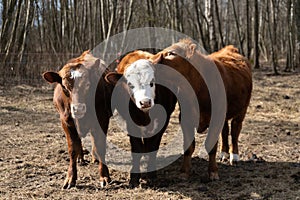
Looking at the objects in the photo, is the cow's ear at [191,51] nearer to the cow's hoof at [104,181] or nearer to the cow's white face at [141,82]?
the cow's white face at [141,82]

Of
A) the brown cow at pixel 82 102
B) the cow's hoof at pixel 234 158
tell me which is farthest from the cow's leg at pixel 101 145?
the cow's hoof at pixel 234 158

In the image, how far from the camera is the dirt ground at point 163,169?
432 cm

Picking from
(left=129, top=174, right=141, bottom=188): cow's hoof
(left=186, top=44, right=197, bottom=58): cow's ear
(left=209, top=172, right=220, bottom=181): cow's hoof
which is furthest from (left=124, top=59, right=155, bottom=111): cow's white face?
(left=209, top=172, right=220, bottom=181): cow's hoof

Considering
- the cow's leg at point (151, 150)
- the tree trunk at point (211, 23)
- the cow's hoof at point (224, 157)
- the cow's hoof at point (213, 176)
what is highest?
the tree trunk at point (211, 23)

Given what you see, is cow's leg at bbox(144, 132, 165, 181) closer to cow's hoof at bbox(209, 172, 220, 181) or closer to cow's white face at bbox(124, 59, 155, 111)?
cow's hoof at bbox(209, 172, 220, 181)

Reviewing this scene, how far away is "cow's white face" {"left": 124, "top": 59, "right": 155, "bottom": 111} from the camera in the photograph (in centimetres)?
398

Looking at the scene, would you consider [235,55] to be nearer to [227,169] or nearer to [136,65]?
[227,169]

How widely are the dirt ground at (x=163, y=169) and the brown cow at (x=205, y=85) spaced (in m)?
0.29

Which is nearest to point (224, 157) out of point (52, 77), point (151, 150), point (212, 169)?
point (212, 169)

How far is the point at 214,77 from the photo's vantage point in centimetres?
469

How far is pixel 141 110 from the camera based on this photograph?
4461mm

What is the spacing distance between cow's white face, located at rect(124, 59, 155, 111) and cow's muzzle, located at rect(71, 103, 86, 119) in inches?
21.0

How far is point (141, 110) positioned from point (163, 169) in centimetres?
115

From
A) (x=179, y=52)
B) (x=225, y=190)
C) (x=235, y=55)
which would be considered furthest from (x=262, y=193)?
(x=235, y=55)
